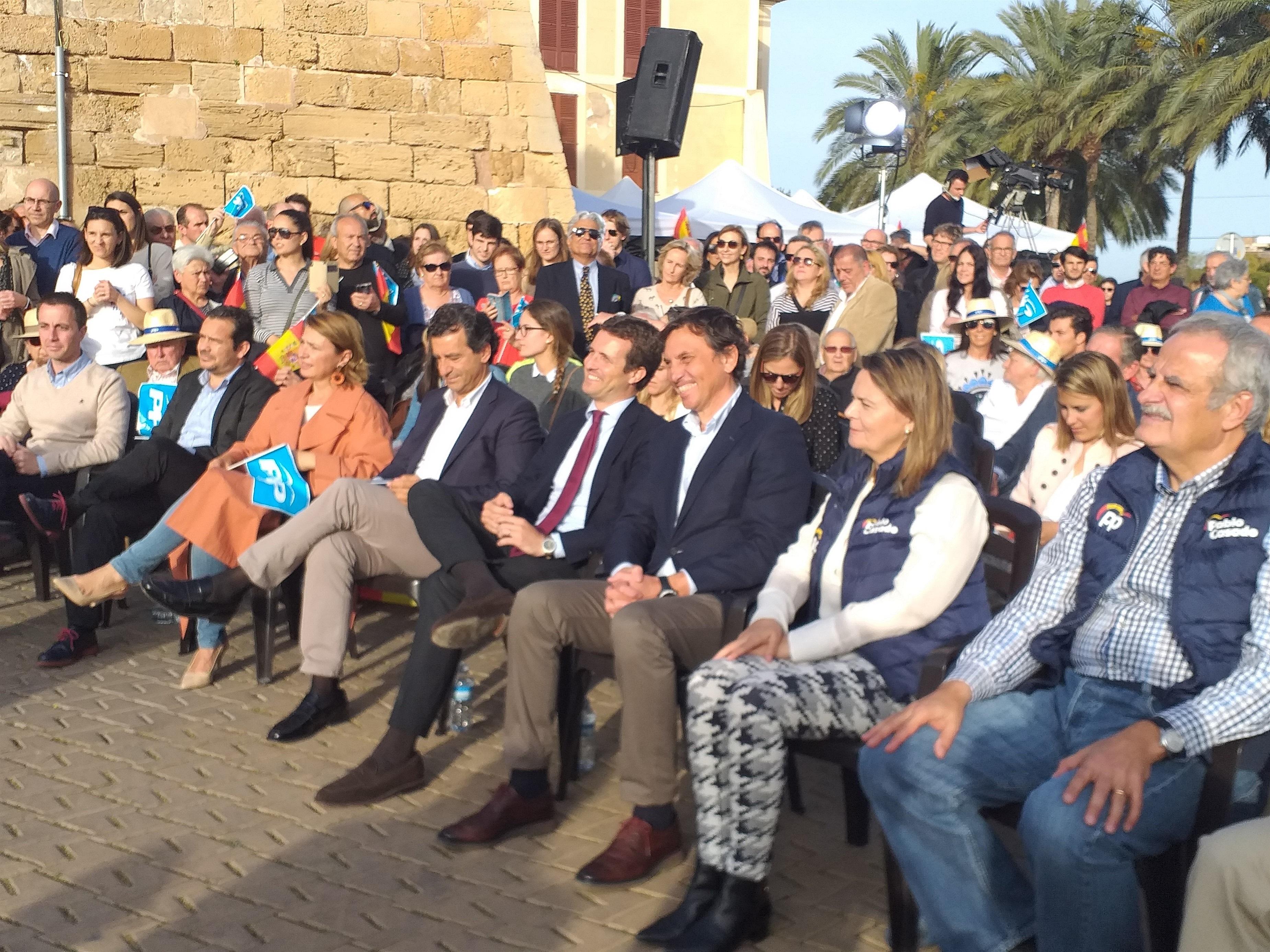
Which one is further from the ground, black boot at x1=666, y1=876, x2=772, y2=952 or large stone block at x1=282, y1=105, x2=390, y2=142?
large stone block at x1=282, y1=105, x2=390, y2=142

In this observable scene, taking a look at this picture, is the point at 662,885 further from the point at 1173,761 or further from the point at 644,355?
the point at 644,355

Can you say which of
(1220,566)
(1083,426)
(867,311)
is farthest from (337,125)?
(1220,566)

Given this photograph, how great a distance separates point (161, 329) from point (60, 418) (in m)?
0.72

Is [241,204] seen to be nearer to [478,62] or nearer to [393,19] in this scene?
[393,19]

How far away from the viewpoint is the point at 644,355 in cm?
489

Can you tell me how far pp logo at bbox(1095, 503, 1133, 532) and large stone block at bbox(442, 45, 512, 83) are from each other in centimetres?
977

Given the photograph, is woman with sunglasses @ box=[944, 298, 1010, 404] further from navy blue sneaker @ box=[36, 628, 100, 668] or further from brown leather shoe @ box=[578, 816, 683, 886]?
navy blue sneaker @ box=[36, 628, 100, 668]

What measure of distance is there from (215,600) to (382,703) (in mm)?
739

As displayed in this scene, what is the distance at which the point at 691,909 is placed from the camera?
3314 mm

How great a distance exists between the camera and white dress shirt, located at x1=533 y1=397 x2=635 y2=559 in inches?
192

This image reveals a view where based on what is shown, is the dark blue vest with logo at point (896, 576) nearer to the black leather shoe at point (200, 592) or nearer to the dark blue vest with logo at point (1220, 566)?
the dark blue vest with logo at point (1220, 566)

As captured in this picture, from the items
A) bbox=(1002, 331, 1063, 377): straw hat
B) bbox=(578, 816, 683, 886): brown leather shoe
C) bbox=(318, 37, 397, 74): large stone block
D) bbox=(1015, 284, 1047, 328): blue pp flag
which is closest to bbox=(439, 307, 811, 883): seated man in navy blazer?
bbox=(578, 816, 683, 886): brown leather shoe

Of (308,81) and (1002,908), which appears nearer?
(1002,908)

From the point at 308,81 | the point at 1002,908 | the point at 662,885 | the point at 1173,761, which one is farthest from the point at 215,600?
the point at 308,81
